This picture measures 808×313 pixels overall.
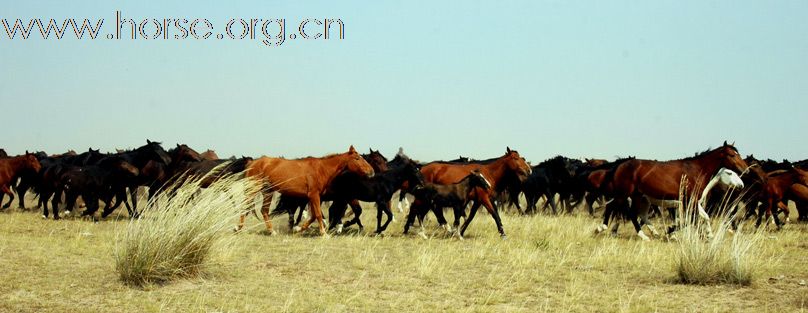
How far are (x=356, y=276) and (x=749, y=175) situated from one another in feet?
36.0

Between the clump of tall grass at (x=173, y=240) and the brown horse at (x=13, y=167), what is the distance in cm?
1265

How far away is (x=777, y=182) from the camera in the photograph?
1795cm

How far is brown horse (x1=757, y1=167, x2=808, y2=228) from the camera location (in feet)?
57.8

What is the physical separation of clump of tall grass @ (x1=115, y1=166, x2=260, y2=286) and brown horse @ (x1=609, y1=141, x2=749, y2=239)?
8678mm

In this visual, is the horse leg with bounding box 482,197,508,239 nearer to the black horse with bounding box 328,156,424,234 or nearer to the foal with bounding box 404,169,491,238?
the foal with bounding box 404,169,491,238

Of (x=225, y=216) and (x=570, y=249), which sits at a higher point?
(x=225, y=216)

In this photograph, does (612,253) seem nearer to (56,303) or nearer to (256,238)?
(256,238)

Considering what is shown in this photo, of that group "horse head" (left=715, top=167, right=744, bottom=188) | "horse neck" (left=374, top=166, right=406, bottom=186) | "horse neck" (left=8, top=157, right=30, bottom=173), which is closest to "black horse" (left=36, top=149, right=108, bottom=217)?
"horse neck" (left=8, top=157, right=30, bottom=173)

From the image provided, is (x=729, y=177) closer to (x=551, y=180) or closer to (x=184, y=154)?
(x=551, y=180)

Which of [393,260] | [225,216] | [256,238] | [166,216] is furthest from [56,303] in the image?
[256,238]

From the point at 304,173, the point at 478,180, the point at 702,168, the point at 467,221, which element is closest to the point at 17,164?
the point at 304,173

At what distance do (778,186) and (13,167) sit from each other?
19188 mm

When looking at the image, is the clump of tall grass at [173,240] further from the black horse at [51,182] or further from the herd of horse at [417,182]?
the black horse at [51,182]

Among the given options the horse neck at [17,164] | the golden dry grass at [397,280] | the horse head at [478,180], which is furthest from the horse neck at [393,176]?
the horse neck at [17,164]
